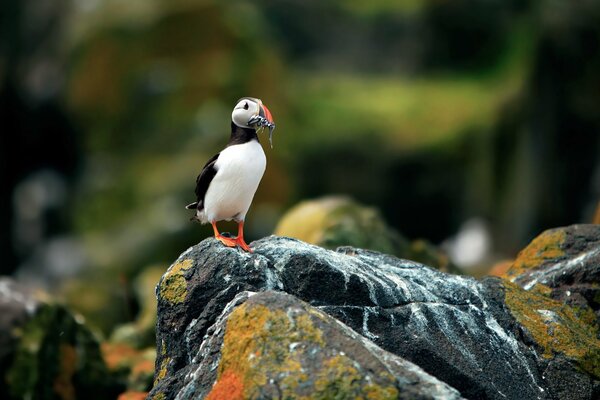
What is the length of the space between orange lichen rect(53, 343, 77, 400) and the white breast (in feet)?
15.1

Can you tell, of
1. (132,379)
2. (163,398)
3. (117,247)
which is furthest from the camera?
(117,247)

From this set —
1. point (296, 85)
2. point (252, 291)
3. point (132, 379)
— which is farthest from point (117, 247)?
point (252, 291)

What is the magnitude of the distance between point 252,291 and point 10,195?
80.0 ft

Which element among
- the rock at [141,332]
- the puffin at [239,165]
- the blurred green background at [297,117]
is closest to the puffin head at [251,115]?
the puffin at [239,165]

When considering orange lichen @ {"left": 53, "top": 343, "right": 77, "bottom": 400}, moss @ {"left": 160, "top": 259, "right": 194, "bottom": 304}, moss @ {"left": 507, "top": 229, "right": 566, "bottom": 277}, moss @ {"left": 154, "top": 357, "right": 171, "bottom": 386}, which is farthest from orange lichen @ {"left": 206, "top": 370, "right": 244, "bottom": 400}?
orange lichen @ {"left": 53, "top": 343, "right": 77, "bottom": 400}

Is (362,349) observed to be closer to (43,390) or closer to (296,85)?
(43,390)

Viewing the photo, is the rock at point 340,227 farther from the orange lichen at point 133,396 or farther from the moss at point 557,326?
the moss at point 557,326

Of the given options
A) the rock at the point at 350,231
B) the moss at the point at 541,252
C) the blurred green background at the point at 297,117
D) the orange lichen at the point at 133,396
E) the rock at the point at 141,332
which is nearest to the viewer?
the moss at the point at 541,252

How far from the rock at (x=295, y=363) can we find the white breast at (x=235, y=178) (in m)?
1.45

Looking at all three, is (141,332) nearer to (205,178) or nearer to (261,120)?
(205,178)

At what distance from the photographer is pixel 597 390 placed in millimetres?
8555

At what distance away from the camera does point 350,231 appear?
14.1 metres

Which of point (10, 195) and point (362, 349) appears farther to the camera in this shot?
point (10, 195)

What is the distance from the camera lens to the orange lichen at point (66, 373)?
42.7 ft
